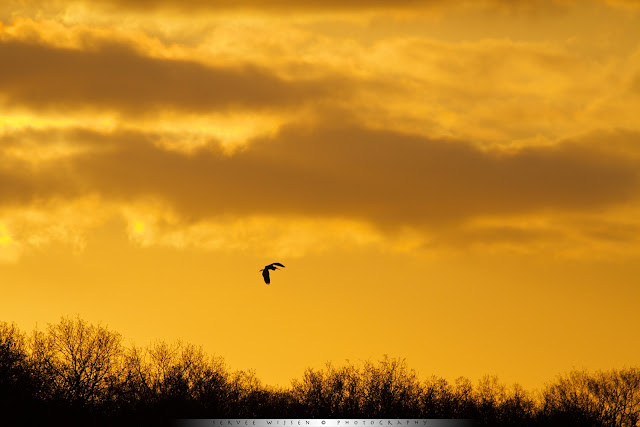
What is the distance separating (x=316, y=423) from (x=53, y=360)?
2656 centimetres

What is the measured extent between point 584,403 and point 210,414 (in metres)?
44.4

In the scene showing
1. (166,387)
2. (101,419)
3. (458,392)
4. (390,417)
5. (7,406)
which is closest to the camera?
(7,406)

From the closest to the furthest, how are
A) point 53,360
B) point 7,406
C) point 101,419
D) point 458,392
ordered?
point 7,406
point 101,419
point 53,360
point 458,392

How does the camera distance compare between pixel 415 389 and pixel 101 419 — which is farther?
pixel 415 389

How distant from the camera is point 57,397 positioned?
102 meters

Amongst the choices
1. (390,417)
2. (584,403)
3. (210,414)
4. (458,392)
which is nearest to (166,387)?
(210,414)

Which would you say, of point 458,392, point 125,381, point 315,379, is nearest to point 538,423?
point 458,392

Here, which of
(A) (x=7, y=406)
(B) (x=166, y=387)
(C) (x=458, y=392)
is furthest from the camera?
(C) (x=458, y=392)

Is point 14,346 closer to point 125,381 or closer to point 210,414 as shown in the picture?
point 125,381

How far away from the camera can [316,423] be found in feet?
398

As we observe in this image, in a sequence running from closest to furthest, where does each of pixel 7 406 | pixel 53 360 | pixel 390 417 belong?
pixel 7 406 → pixel 53 360 → pixel 390 417

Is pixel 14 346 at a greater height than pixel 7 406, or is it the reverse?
pixel 14 346

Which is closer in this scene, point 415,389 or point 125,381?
point 125,381

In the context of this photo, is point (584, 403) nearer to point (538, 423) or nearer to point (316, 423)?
point (538, 423)
